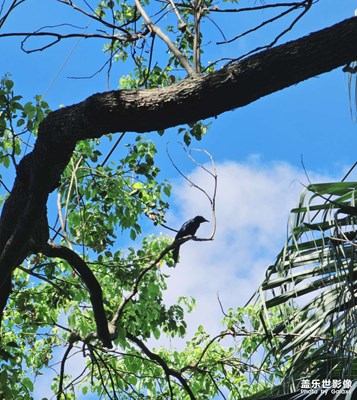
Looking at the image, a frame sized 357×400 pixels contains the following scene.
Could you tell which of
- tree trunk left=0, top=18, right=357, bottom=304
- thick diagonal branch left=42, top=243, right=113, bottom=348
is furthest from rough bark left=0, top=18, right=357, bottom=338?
thick diagonal branch left=42, top=243, right=113, bottom=348

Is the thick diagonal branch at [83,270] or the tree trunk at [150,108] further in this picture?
the thick diagonal branch at [83,270]

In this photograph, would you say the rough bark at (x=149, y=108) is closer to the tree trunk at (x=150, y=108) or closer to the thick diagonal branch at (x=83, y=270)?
the tree trunk at (x=150, y=108)

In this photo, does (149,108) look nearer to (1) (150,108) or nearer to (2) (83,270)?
(1) (150,108)

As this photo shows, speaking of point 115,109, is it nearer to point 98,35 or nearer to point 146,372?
point 98,35

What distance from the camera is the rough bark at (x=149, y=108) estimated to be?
6.64ft

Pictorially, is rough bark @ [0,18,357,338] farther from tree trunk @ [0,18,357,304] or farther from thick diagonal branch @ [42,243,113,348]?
thick diagonal branch @ [42,243,113,348]

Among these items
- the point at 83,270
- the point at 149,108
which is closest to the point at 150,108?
the point at 149,108

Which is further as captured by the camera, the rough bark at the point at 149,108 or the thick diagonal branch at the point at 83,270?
the thick diagonal branch at the point at 83,270

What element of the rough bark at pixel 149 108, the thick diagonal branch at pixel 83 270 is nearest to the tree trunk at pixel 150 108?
the rough bark at pixel 149 108

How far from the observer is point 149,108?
2248 mm

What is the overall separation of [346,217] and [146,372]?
3584 mm

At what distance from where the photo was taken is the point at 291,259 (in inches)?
107

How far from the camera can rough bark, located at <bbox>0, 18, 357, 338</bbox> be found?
203 cm

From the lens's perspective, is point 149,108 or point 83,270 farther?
point 83,270
